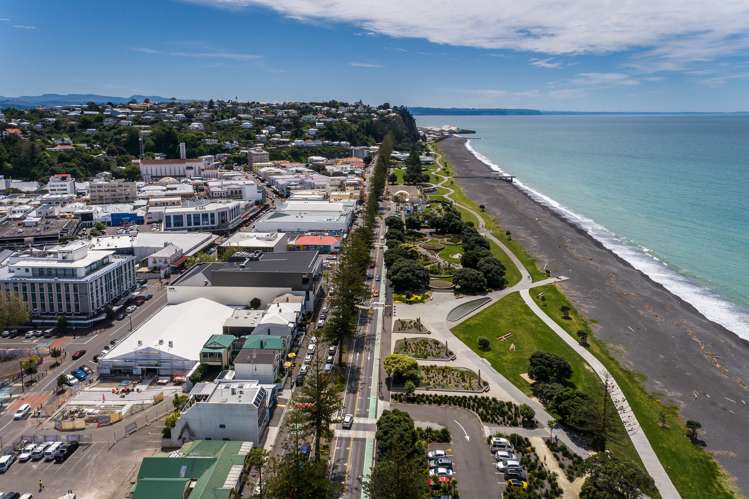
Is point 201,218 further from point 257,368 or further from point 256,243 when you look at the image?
point 257,368

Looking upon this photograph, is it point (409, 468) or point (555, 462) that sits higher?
point (409, 468)

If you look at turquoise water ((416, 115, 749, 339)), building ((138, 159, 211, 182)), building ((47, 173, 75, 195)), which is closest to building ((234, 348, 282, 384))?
turquoise water ((416, 115, 749, 339))

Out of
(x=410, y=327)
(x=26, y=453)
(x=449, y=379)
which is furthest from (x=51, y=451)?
(x=410, y=327)

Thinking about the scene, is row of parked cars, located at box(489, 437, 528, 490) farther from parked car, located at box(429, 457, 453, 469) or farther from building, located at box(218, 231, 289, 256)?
building, located at box(218, 231, 289, 256)

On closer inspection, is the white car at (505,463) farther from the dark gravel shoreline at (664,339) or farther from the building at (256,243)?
the building at (256,243)

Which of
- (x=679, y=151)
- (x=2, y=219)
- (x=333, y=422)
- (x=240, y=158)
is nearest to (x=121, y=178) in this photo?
(x=240, y=158)

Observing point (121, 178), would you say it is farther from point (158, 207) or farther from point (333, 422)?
point (333, 422)
